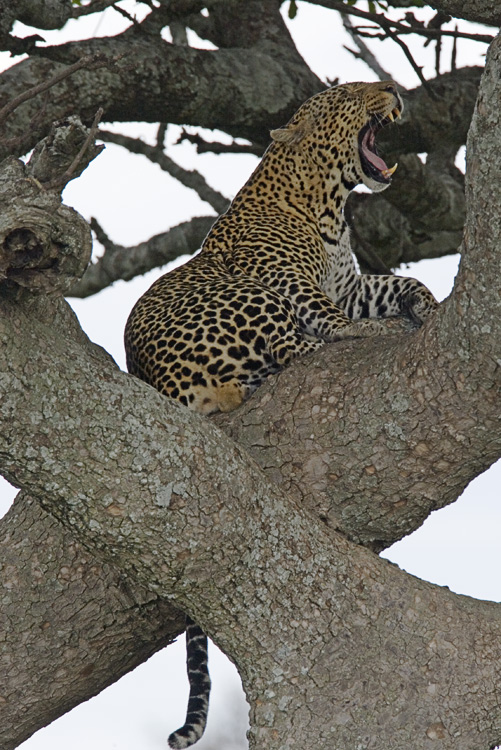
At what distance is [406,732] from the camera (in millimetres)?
3973

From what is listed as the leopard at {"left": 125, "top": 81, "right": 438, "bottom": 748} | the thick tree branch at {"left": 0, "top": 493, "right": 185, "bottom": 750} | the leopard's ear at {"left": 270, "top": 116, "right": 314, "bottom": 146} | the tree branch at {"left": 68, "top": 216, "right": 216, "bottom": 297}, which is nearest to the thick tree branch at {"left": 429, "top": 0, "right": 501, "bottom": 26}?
the leopard at {"left": 125, "top": 81, "right": 438, "bottom": 748}

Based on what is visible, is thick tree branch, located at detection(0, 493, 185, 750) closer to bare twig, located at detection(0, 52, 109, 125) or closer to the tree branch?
bare twig, located at detection(0, 52, 109, 125)

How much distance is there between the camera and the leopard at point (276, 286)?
4.88 metres

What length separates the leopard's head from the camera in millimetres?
6648

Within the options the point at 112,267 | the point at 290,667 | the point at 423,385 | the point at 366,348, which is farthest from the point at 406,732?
the point at 112,267

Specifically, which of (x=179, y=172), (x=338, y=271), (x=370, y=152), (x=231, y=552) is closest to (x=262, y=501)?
(x=231, y=552)

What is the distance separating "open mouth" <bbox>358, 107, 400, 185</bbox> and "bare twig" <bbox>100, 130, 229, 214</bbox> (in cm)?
179

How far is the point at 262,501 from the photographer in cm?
396

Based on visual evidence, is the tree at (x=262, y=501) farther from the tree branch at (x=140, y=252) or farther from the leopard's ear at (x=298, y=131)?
the tree branch at (x=140, y=252)

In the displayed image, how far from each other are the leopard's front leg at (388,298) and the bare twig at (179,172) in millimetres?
2188

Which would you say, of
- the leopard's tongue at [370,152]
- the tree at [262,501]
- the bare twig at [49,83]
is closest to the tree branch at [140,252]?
the leopard's tongue at [370,152]

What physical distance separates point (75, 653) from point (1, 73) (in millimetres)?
3406

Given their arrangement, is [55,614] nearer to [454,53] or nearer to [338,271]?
[338,271]

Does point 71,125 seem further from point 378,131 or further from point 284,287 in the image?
point 378,131
